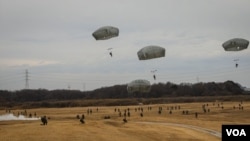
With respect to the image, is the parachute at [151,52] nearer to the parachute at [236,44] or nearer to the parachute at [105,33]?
the parachute at [105,33]

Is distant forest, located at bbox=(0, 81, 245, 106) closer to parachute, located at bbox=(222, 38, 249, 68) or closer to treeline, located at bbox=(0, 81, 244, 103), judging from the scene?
treeline, located at bbox=(0, 81, 244, 103)

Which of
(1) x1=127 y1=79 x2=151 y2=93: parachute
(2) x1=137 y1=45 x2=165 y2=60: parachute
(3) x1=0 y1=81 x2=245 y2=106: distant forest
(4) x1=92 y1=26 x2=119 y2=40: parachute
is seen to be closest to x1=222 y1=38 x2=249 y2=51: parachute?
(2) x1=137 y1=45 x2=165 y2=60: parachute

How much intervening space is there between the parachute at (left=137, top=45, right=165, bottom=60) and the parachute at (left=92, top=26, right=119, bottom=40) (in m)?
3.98

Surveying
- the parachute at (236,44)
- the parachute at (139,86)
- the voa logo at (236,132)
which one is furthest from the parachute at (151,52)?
the voa logo at (236,132)

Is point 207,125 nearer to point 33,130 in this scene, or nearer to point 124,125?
point 124,125

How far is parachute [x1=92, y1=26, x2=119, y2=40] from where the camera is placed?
50.0 m

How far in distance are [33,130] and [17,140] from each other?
4986 millimetres

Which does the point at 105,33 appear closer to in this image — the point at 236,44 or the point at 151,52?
the point at 151,52

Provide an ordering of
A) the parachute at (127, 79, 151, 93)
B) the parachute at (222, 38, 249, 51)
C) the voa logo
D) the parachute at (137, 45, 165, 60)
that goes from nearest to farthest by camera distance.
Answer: the voa logo → the parachute at (137, 45, 165, 60) → the parachute at (222, 38, 249, 51) → the parachute at (127, 79, 151, 93)

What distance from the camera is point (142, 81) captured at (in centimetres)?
6450

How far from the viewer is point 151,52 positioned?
49812 mm

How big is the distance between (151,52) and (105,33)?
600cm

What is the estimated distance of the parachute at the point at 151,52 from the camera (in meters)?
49.8

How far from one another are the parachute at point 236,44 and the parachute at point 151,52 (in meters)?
8.45
